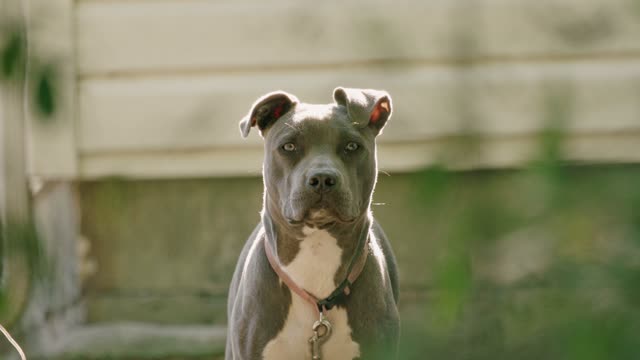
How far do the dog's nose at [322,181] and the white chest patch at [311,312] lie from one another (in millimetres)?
373

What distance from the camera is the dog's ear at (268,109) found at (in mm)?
3291

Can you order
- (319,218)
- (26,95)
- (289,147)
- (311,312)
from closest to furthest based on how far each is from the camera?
(26,95) < (319,218) < (289,147) < (311,312)

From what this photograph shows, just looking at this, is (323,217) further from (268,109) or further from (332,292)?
(268,109)

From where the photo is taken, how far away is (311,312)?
131 inches

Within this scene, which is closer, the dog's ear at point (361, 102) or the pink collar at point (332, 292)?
the dog's ear at point (361, 102)

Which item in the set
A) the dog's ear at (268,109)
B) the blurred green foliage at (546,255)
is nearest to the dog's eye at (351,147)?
the dog's ear at (268,109)

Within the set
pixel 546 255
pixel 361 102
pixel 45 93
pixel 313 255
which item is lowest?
pixel 313 255

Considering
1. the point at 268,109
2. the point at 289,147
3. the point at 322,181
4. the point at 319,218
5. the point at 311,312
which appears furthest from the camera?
the point at 268,109

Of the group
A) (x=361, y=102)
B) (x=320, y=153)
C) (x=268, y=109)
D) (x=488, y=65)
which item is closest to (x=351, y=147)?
(x=320, y=153)

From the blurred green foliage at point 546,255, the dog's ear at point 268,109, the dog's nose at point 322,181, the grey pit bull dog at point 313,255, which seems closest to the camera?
the blurred green foliage at point 546,255

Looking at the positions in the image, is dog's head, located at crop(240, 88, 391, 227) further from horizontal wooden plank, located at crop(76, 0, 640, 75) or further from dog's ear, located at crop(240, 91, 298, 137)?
horizontal wooden plank, located at crop(76, 0, 640, 75)

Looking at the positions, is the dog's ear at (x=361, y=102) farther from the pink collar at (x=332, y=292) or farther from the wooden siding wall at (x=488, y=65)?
the wooden siding wall at (x=488, y=65)

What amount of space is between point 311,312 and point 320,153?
1.77ft

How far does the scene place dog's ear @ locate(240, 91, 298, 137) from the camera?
10.8 ft
